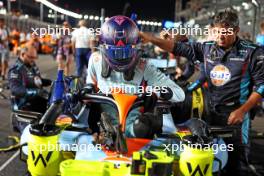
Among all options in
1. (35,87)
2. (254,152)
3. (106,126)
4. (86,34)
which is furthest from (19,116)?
(86,34)

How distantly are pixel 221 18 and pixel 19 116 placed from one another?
2.05m

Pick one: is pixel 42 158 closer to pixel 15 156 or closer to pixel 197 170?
pixel 197 170

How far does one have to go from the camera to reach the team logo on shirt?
13.9 ft

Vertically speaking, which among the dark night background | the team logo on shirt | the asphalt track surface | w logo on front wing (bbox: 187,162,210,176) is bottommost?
the asphalt track surface

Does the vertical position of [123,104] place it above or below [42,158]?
above

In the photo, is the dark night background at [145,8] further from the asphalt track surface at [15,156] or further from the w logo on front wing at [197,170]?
the w logo on front wing at [197,170]

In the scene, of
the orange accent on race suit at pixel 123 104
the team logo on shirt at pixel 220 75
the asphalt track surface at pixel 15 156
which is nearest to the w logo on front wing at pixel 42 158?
the orange accent on race suit at pixel 123 104

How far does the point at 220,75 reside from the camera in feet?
14.0

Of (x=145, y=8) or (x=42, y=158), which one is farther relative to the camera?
(x=145, y=8)

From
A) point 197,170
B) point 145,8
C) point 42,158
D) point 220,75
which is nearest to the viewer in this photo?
point 197,170

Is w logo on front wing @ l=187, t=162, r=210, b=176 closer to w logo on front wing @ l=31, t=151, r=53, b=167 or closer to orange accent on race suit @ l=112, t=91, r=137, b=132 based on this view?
orange accent on race suit @ l=112, t=91, r=137, b=132

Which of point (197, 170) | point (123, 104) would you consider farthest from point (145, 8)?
A: point (197, 170)

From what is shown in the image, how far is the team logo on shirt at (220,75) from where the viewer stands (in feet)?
13.9

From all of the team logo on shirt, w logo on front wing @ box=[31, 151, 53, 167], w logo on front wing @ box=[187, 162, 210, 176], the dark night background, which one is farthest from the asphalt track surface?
the dark night background
